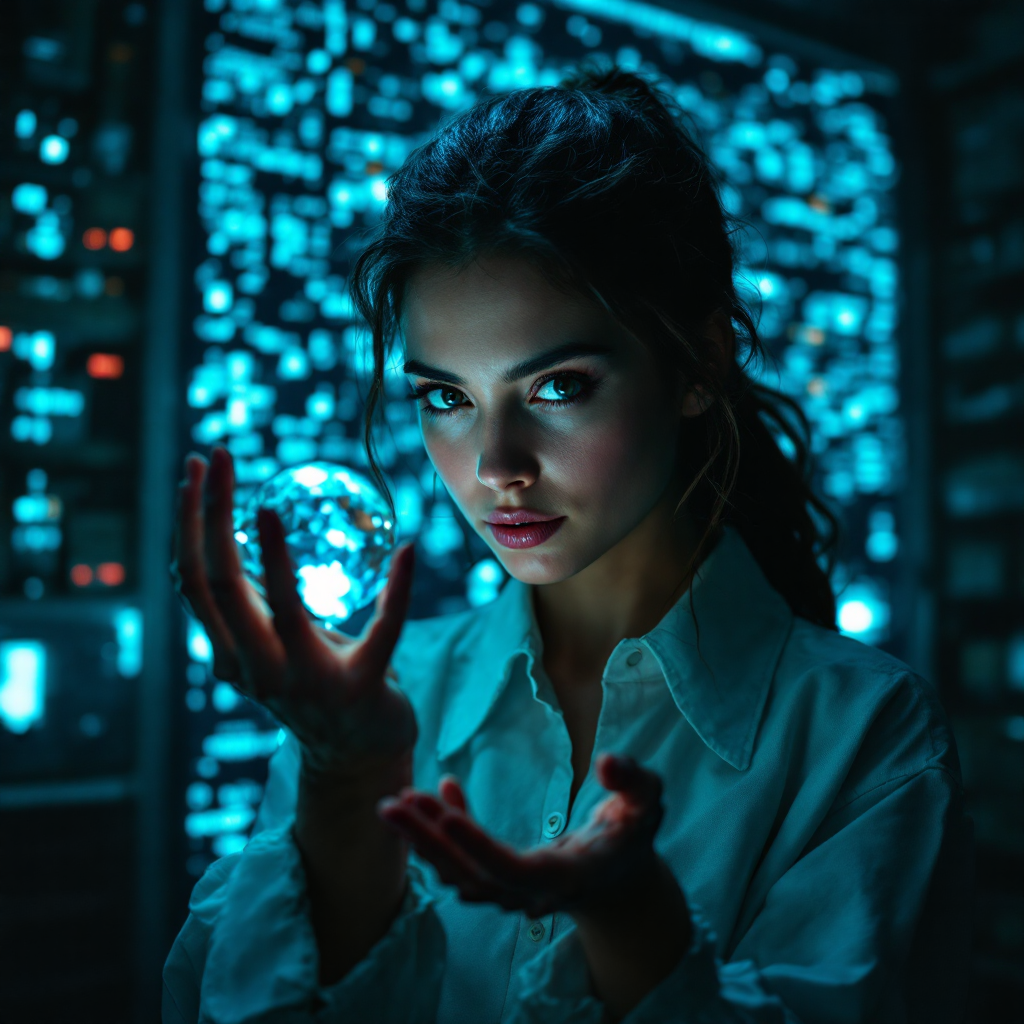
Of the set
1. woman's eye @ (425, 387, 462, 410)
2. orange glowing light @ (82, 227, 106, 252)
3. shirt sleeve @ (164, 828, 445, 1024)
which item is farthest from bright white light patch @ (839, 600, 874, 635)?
orange glowing light @ (82, 227, 106, 252)

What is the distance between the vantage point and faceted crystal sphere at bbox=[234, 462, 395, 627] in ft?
2.62

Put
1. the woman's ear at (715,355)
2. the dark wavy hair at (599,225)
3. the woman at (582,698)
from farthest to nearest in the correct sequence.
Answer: the woman's ear at (715,355) → the dark wavy hair at (599,225) → the woman at (582,698)

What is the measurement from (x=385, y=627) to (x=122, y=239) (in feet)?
4.26

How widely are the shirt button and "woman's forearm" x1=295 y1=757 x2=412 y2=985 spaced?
0.23 metres

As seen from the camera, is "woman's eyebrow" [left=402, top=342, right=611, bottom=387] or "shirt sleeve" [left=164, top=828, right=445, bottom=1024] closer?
"shirt sleeve" [left=164, top=828, right=445, bottom=1024]

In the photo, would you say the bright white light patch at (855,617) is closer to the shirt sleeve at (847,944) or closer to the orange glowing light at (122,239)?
the shirt sleeve at (847,944)

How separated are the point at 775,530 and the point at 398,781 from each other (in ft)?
2.37

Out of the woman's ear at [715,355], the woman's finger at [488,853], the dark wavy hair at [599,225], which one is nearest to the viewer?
the woman's finger at [488,853]

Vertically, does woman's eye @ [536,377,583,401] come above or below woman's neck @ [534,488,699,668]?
above

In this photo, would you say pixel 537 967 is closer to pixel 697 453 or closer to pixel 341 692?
pixel 341 692

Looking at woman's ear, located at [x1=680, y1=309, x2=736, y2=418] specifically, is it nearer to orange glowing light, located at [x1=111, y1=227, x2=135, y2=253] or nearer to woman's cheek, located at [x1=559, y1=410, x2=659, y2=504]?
woman's cheek, located at [x1=559, y1=410, x2=659, y2=504]

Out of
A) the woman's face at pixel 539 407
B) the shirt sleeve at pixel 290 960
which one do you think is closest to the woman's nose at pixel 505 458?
the woman's face at pixel 539 407

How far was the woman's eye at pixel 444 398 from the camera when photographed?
975mm

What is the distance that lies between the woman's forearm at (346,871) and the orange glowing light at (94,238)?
128 centimetres
